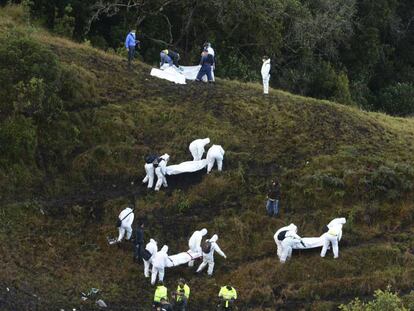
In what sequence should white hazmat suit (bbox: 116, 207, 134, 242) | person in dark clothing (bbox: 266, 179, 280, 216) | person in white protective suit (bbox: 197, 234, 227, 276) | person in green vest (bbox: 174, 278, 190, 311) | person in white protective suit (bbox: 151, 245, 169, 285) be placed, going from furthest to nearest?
1. person in dark clothing (bbox: 266, 179, 280, 216)
2. white hazmat suit (bbox: 116, 207, 134, 242)
3. person in white protective suit (bbox: 197, 234, 227, 276)
4. person in white protective suit (bbox: 151, 245, 169, 285)
5. person in green vest (bbox: 174, 278, 190, 311)

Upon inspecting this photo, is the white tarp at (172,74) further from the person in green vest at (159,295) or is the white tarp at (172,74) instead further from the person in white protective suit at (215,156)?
the person in green vest at (159,295)

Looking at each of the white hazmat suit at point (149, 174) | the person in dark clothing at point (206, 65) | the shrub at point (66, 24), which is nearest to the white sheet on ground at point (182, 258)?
the white hazmat suit at point (149, 174)

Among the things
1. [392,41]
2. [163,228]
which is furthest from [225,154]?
[392,41]

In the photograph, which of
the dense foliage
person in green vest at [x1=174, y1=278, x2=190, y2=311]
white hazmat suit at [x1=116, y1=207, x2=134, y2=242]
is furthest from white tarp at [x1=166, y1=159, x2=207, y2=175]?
the dense foliage

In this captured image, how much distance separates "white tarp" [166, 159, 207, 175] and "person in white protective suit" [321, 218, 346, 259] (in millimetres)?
5429

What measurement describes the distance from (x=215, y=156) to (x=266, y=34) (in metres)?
14.8

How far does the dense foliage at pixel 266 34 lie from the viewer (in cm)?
3653

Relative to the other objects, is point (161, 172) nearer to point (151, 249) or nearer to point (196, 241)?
point (196, 241)

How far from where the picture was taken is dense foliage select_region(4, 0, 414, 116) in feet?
120

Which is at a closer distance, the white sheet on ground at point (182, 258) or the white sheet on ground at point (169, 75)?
the white sheet on ground at point (182, 258)

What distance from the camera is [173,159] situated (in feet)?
83.2

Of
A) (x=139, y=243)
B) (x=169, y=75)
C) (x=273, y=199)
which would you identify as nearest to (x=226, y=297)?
(x=139, y=243)

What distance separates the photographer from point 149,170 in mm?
23984

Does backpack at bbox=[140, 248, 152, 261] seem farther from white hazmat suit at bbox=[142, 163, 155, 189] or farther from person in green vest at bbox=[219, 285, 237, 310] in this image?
white hazmat suit at bbox=[142, 163, 155, 189]
